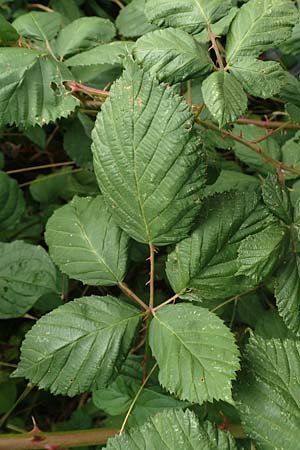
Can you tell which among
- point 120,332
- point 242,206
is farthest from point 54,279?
point 242,206

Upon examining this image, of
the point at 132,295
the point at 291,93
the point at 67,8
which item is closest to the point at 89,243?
the point at 132,295

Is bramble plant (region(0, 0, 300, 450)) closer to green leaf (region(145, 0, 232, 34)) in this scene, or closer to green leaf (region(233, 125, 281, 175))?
green leaf (region(145, 0, 232, 34))

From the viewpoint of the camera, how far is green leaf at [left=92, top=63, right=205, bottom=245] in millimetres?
871

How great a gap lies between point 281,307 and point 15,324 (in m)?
0.90

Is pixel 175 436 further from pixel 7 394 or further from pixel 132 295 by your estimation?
pixel 7 394

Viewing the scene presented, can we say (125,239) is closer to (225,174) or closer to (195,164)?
(195,164)

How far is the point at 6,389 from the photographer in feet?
4.71

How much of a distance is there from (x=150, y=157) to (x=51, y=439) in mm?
548

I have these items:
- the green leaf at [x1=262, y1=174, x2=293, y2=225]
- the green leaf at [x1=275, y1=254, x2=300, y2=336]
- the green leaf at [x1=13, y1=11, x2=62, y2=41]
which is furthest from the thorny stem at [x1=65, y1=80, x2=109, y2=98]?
the green leaf at [x1=275, y1=254, x2=300, y2=336]

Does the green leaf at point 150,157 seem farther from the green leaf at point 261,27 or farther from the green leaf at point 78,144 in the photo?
the green leaf at point 78,144

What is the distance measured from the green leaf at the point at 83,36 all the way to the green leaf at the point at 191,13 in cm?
35

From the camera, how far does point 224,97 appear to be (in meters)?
0.85

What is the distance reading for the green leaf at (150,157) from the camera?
87 cm

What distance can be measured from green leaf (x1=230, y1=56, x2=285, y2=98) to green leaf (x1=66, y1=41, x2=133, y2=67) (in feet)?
1.04
